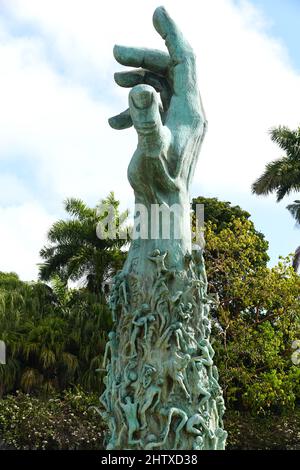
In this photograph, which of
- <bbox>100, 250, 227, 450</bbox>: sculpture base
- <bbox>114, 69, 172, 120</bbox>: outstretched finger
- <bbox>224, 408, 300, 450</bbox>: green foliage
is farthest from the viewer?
<bbox>224, 408, 300, 450</bbox>: green foliage

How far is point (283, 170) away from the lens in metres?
21.3

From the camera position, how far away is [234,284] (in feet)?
50.4

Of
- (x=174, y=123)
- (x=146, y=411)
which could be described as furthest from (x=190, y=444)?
(x=174, y=123)

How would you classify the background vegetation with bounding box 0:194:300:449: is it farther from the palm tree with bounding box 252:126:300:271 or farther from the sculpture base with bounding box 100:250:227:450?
the sculpture base with bounding box 100:250:227:450

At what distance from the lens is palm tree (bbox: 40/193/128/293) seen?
19.1 metres

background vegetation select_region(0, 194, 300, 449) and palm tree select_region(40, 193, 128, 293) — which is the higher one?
palm tree select_region(40, 193, 128, 293)

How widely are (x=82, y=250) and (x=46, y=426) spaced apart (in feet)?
24.2

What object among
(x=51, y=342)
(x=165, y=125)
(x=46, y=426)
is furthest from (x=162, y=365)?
(x=51, y=342)

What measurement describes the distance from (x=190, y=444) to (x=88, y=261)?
15373mm

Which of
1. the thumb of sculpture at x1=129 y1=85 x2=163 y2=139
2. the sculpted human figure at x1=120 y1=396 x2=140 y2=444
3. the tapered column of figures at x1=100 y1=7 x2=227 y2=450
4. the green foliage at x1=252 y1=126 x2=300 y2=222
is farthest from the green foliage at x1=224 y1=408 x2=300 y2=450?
the thumb of sculpture at x1=129 y1=85 x2=163 y2=139

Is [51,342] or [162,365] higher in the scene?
[51,342]

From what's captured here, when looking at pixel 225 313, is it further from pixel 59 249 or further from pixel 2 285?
pixel 2 285

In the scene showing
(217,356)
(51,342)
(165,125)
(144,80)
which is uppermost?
(144,80)

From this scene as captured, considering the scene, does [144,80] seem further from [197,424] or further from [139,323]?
[197,424]
